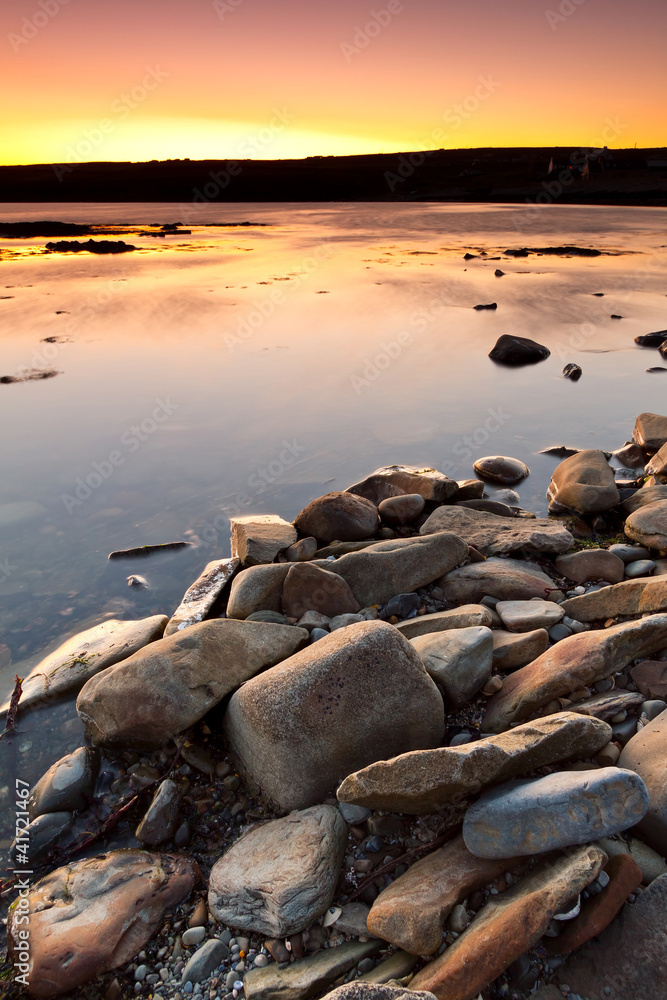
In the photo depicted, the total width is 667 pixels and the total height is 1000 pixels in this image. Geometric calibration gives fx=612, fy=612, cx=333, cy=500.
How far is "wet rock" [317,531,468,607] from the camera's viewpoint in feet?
16.2

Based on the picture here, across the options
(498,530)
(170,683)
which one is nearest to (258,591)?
(170,683)

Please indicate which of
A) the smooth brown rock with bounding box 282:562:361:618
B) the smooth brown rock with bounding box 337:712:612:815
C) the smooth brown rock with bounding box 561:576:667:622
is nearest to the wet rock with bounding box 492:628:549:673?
the smooth brown rock with bounding box 561:576:667:622

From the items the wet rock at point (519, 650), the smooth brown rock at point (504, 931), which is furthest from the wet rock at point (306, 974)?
the wet rock at point (519, 650)

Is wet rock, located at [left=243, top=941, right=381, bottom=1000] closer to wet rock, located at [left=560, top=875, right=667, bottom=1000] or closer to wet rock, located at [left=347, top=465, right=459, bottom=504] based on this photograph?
wet rock, located at [left=560, top=875, right=667, bottom=1000]

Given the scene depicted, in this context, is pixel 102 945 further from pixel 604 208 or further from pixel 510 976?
pixel 604 208

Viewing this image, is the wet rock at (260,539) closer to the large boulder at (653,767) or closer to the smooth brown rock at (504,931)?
the large boulder at (653,767)

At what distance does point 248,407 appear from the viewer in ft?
34.9

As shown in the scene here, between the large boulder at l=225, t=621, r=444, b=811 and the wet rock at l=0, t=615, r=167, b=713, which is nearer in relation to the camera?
the large boulder at l=225, t=621, r=444, b=811

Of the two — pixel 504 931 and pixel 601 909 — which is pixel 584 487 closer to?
pixel 601 909

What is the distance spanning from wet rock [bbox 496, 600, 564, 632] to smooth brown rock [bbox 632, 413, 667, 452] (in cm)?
460

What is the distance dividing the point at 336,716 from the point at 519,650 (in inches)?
55.8

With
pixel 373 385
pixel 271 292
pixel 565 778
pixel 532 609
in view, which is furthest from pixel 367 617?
pixel 271 292

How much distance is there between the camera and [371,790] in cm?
272

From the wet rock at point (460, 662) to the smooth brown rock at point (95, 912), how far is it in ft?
5.50
